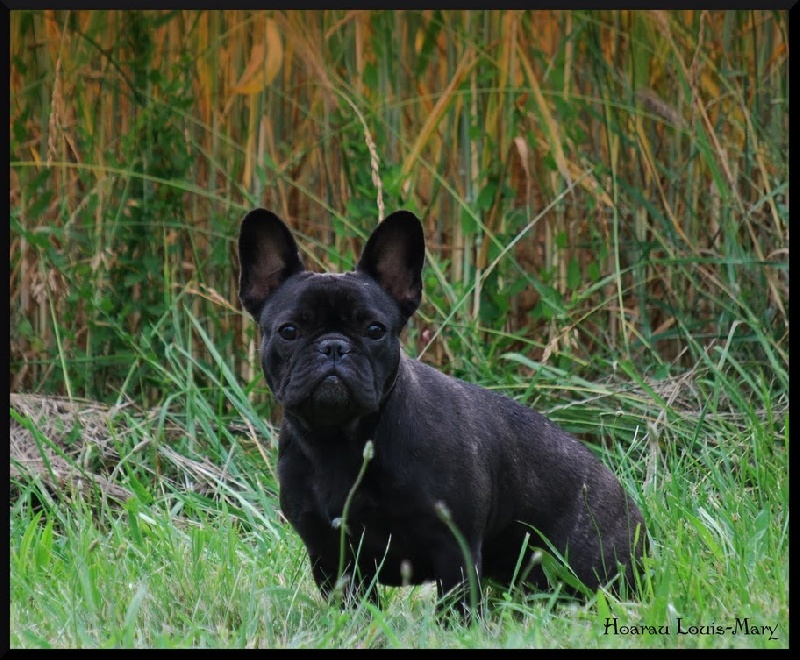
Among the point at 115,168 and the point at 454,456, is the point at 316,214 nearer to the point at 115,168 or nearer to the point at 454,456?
the point at 115,168

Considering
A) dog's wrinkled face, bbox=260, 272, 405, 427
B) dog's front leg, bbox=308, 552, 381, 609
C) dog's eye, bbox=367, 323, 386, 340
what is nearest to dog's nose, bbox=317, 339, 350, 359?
dog's wrinkled face, bbox=260, 272, 405, 427

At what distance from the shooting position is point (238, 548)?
4465 millimetres

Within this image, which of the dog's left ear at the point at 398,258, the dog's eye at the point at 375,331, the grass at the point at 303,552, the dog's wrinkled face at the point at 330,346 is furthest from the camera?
the dog's left ear at the point at 398,258

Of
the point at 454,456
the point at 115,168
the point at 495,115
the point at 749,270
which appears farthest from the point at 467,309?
the point at 454,456

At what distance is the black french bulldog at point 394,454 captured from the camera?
3555mm

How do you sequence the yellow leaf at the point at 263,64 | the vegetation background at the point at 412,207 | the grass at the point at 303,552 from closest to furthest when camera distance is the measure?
the grass at the point at 303,552 → the vegetation background at the point at 412,207 → the yellow leaf at the point at 263,64

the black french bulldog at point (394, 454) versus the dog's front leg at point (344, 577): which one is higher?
the black french bulldog at point (394, 454)

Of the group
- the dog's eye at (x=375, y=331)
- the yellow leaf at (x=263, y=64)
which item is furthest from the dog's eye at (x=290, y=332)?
the yellow leaf at (x=263, y=64)

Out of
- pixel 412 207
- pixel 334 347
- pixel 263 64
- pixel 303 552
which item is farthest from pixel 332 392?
pixel 263 64

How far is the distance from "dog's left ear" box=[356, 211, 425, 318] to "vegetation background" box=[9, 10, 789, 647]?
4.92 ft

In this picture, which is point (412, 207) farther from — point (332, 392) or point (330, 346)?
point (332, 392)

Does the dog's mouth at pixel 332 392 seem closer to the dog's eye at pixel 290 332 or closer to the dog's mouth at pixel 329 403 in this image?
the dog's mouth at pixel 329 403

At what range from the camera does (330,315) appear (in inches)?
146

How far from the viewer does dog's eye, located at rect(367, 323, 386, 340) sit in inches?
145
